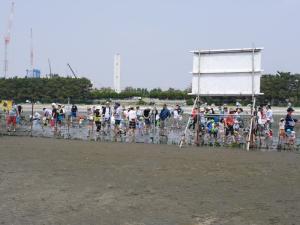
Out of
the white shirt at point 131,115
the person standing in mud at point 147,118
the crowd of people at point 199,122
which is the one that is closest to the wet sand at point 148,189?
the crowd of people at point 199,122

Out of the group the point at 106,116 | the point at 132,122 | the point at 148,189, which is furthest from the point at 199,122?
the point at 148,189

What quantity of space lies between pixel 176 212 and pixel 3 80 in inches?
3633

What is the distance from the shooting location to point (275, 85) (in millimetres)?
74938

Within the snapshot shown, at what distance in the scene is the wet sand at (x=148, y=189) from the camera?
6.59 m

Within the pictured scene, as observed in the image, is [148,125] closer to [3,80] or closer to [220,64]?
[220,64]

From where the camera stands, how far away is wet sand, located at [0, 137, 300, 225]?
21.6ft

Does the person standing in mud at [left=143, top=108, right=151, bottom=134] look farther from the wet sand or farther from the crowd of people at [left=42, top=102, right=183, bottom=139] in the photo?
the wet sand

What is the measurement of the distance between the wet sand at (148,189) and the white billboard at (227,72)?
331 cm

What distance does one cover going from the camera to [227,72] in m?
17.2

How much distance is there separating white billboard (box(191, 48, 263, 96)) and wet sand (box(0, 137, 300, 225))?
3.31m

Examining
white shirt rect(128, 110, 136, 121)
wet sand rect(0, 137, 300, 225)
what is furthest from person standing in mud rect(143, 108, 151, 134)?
wet sand rect(0, 137, 300, 225)

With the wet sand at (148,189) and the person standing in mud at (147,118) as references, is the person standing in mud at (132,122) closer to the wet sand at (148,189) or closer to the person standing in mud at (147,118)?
the person standing in mud at (147,118)

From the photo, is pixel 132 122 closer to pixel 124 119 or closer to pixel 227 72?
pixel 124 119

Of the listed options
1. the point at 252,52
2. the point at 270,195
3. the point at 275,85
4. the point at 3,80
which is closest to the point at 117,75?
the point at 3,80
